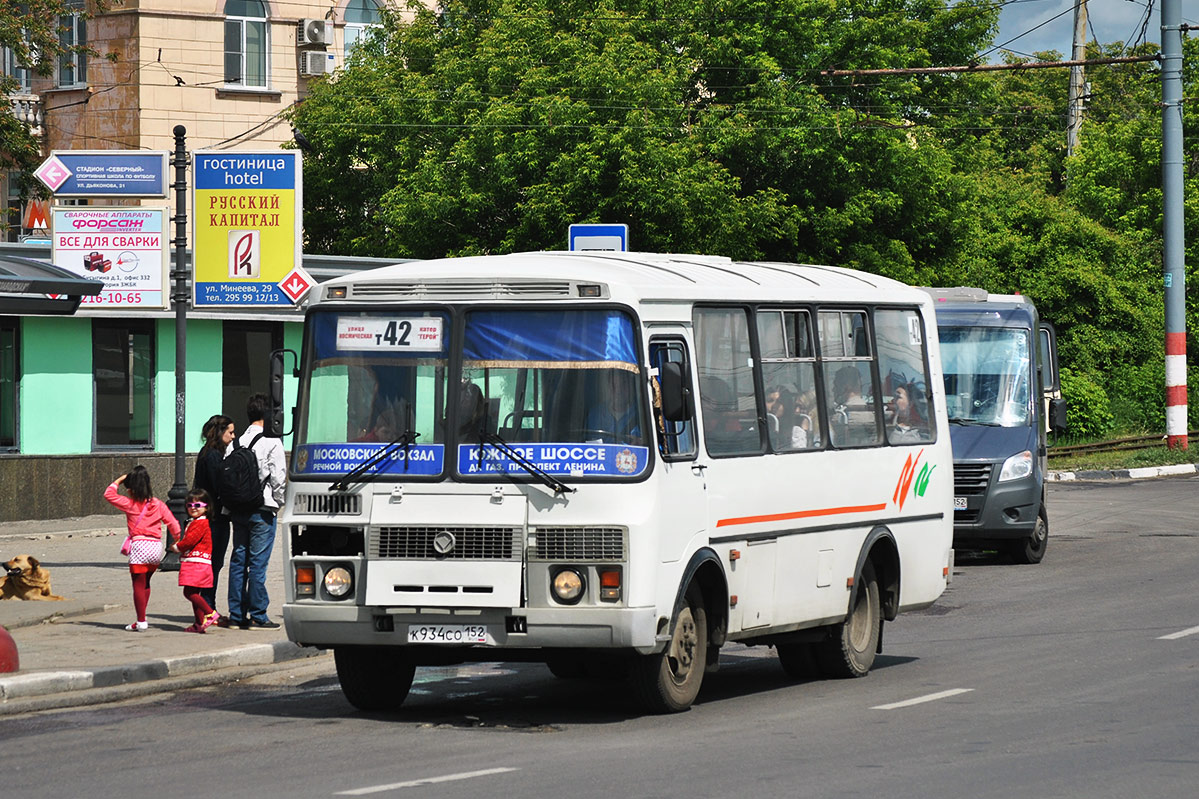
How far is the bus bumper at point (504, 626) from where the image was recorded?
1037cm

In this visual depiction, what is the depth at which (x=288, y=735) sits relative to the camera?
1045cm

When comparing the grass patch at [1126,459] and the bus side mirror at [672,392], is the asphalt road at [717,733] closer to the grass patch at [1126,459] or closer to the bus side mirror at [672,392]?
the bus side mirror at [672,392]

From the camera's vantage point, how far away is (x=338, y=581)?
10867 mm

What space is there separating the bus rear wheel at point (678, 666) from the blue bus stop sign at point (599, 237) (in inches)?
338

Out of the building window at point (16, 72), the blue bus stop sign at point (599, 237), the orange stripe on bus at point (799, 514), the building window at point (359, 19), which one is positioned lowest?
the orange stripe on bus at point (799, 514)

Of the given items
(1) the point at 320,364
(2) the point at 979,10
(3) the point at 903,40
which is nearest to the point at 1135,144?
(2) the point at 979,10

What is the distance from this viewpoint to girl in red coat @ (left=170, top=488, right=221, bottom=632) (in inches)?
572

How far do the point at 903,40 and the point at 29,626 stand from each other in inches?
1266

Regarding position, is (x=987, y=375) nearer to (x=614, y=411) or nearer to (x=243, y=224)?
(x=243, y=224)

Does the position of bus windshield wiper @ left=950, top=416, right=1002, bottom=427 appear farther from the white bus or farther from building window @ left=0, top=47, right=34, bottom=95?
building window @ left=0, top=47, right=34, bottom=95

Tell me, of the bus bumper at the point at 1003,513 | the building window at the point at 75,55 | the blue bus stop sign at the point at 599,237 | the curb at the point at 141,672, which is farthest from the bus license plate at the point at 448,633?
the building window at the point at 75,55

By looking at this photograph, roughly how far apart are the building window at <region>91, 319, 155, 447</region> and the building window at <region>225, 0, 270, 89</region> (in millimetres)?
19124

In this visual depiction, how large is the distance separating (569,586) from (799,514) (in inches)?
93.1

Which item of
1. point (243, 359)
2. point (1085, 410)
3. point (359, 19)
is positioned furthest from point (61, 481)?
point (1085, 410)
